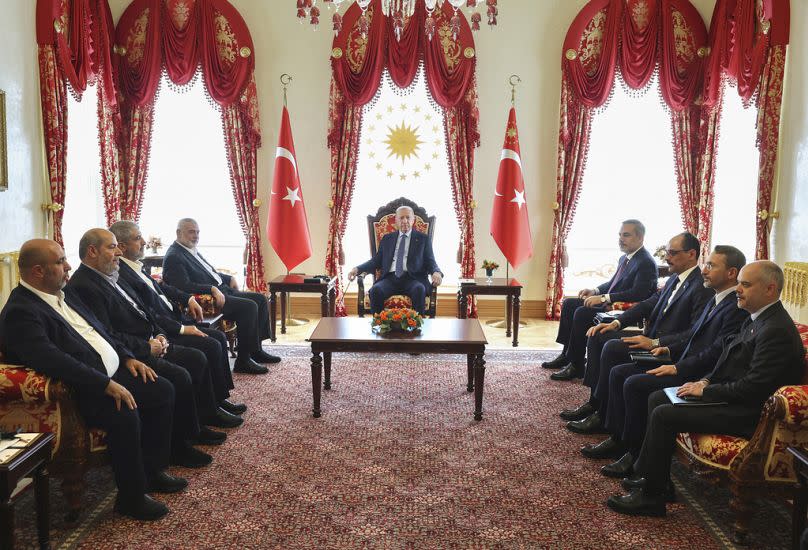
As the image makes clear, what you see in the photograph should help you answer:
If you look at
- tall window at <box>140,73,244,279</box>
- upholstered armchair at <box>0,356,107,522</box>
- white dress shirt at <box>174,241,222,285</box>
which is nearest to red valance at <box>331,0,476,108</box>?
tall window at <box>140,73,244,279</box>

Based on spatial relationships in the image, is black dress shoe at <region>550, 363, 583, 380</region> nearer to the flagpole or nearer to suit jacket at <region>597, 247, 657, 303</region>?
suit jacket at <region>597, 247, 657, 303</region>

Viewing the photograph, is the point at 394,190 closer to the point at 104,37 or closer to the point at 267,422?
the point at 104,37

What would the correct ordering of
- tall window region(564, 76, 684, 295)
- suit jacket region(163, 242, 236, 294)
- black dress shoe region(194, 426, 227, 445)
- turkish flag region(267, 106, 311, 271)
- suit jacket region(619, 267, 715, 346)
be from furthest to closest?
tall window region(564, 76, 684, 295), turkish flag region(267, 106, 311, 271), suit jacket region(163, 242, 236, 294), suit jacket region(619, 267, 715, 346), black dress shoe region(194, 426, 227, 445)

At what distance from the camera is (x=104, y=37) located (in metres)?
6.84

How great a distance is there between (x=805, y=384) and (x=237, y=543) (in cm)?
262

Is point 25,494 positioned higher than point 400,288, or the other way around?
point 400,288

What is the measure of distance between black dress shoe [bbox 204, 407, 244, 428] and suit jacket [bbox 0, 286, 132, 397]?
124 cm

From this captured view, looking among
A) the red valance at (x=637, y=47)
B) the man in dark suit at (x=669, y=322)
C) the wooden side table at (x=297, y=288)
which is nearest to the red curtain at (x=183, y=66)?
the wooden side table at (x=297, y=288)

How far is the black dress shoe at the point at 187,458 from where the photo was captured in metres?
3.66

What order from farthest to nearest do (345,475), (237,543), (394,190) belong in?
(394,190) < (345,475) < (237,543)

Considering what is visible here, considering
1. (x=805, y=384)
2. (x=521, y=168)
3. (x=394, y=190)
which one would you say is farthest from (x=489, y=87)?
(x=805, y=384)

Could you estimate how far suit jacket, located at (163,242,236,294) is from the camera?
5434 mm

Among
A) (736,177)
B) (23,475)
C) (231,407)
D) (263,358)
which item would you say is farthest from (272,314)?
(736,177)

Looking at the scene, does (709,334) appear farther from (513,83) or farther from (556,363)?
(513,83)
